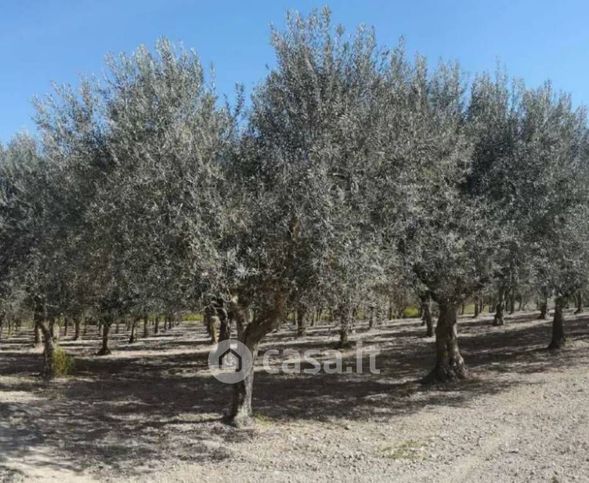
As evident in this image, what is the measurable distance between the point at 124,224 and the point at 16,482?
4122 mm

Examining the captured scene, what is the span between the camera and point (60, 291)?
1856 centimetres

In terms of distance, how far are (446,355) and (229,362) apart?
10.1 m

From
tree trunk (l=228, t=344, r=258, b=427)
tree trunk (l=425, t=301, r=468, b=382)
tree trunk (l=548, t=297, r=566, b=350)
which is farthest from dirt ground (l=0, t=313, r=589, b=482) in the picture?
tree trunk (l=425, t=301, r=468, b=382)

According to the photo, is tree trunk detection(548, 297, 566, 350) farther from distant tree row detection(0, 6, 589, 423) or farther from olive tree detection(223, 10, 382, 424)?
olive tree detection(223, 10, 382, 424)

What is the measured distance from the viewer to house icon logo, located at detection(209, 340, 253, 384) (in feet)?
36.4

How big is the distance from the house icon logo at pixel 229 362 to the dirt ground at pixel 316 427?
2.11 ft

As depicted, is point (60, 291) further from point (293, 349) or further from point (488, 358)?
point (488, 358)

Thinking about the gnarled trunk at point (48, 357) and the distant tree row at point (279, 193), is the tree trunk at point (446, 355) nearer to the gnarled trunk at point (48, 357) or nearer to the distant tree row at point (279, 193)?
A: the distant tree row at point (279, 193)

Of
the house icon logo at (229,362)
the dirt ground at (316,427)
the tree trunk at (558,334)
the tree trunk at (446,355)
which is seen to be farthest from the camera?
the tree trunk at (558,334)

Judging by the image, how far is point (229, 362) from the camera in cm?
2294

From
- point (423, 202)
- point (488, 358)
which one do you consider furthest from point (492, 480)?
point (488, 358)

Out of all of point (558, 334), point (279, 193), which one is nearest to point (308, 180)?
point (279, 193)

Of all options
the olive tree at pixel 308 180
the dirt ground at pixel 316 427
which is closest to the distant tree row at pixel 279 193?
the olive tree at pixel 308 180

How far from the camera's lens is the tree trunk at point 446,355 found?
620 inches
